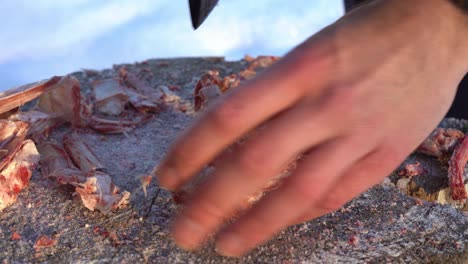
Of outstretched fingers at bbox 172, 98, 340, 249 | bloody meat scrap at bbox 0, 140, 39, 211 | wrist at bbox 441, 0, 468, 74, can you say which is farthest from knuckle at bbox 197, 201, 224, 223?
bloody meat scrap at bbox 0, 140, 39, 211

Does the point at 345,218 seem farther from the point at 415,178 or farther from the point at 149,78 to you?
the point at 149,78

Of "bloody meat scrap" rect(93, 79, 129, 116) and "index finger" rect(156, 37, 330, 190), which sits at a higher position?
"index finger" rect(156, 37, 330, 190)

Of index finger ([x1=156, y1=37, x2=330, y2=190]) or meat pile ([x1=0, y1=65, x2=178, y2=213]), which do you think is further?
meat pile ([x1=0, y1=65, x2=178, y2=213])

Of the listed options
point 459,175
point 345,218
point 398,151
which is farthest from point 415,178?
point 398,151

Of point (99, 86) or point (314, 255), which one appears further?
point (99, 86)

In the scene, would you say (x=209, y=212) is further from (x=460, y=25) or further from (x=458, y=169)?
(x=458, y=169)

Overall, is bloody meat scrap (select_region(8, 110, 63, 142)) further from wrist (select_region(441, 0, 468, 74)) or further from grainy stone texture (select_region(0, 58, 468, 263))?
wrist (select_region(441, 0, 468, 74))

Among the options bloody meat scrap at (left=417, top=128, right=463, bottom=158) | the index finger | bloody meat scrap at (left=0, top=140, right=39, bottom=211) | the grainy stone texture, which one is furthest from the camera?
bloody meat scrap at (left=417, top=128, right=463, bottom=158)
